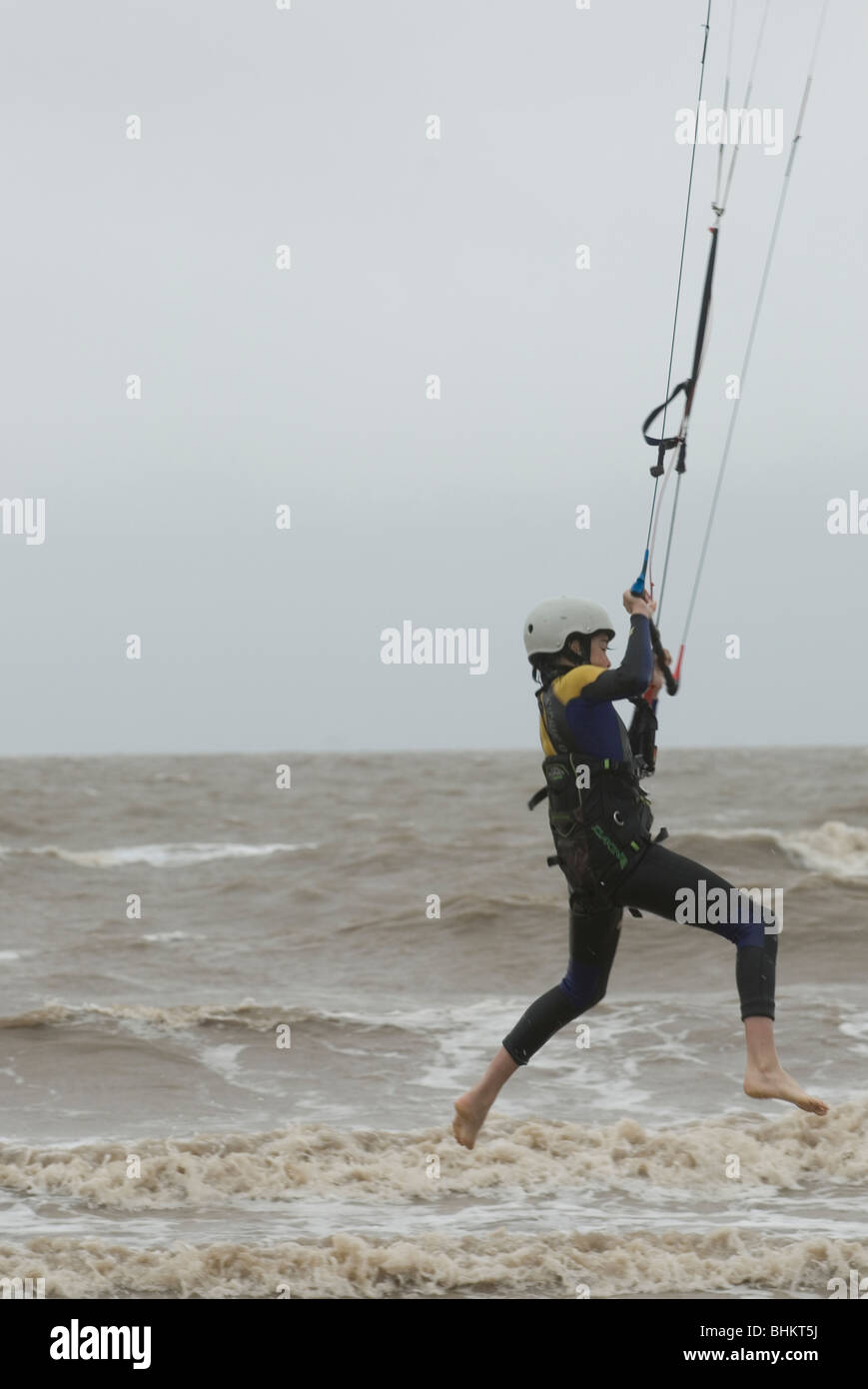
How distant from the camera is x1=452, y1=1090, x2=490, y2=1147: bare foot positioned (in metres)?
7.31

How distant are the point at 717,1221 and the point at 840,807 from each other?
31.2 meters

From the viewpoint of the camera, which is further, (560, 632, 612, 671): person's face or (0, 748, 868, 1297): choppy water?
(0, 748, 868, 1297): choppy water

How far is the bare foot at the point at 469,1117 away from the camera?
7.31m

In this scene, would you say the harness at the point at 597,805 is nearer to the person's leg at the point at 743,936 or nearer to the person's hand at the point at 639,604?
the person's leg at the point at 743,936

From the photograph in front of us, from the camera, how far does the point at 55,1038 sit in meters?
13.7

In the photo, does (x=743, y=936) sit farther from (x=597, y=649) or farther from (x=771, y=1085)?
(x=597, y=649)

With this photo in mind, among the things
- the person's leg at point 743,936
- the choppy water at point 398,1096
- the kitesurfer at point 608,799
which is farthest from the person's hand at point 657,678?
the choppy water at point 398,1096

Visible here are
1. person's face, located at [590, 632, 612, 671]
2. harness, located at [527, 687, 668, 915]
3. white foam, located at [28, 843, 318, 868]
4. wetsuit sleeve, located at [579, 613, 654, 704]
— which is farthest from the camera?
white foam, located at [28, 843, 318, 868]

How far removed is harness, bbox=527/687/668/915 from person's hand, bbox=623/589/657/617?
18.6 inches

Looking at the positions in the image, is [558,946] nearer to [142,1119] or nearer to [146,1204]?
[142,1119]

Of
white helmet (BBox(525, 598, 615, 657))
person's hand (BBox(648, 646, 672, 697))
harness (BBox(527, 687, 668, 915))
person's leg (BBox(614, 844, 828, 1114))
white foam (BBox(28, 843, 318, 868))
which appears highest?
white helmet (BBox(525, 598, 615, 657))

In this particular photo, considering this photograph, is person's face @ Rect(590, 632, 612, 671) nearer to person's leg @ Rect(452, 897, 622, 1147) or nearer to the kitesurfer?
the kitesurfer

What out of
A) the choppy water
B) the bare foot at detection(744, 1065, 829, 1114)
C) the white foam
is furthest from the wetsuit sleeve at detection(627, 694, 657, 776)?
the white foam
